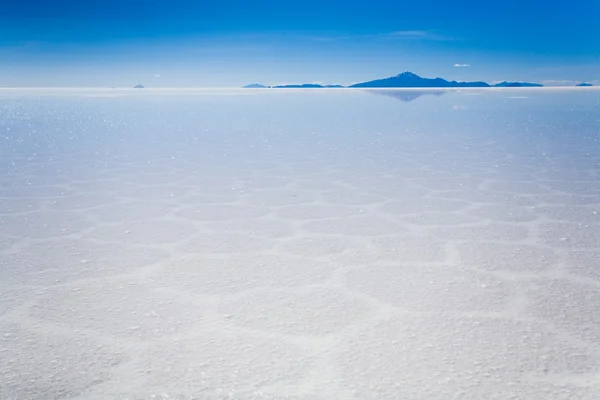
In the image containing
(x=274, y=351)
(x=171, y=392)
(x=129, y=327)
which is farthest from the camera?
(x=129, y=327)

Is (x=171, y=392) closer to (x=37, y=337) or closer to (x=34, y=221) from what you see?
(x=37, y=337)

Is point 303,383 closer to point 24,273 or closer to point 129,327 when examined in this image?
point 129,327

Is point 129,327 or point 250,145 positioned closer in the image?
point 129,327

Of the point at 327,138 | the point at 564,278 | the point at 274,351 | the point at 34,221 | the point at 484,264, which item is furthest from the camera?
the point at 327,138

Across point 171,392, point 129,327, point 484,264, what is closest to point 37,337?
point 129,327

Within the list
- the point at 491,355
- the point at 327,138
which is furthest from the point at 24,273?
the point at 327,138

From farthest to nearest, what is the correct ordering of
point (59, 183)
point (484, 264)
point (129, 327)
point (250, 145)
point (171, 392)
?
point (250, 145) < point (59, 183) < point (484, 264) < point (129, 327) < point (171, 392)
